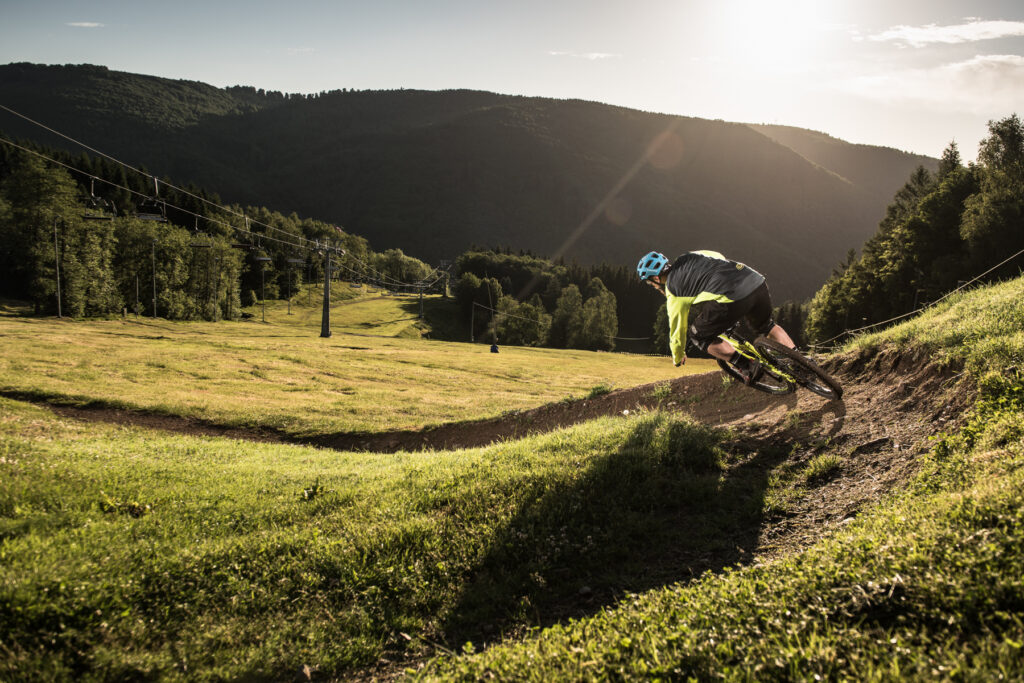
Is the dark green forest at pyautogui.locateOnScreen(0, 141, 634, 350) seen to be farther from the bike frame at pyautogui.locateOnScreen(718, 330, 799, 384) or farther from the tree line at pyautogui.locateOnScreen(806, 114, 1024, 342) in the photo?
the tree line at pyautogui.locateOnScreen(806, 114, 1024, 342)

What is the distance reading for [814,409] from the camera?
9383 millimetres

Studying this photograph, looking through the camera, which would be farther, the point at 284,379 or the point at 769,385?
the point at 284,379

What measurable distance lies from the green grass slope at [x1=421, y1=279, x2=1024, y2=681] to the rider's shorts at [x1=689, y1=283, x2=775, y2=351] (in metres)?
3.91

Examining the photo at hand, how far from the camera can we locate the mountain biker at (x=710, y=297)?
8930 millimetres

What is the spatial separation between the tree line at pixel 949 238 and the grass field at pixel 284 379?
91.3 ft

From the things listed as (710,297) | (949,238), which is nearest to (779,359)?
(710,297)

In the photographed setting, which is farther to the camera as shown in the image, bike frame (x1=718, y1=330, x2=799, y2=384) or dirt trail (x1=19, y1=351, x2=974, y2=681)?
bike frame (x1=718, y1=330, x2=799, y2=384)

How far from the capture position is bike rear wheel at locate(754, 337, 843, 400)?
948 centimetres

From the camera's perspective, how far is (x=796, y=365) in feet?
32.0

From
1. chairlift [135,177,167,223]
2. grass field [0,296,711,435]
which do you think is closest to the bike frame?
grass field [0,296,711,435]

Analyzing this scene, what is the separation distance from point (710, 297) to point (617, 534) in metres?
4.40

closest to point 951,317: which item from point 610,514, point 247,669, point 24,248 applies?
point 610,514

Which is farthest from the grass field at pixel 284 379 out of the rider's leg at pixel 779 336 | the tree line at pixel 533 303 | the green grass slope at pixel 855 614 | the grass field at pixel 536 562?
the tree line at pixel 533 303

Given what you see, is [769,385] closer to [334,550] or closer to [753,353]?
[753,353]
